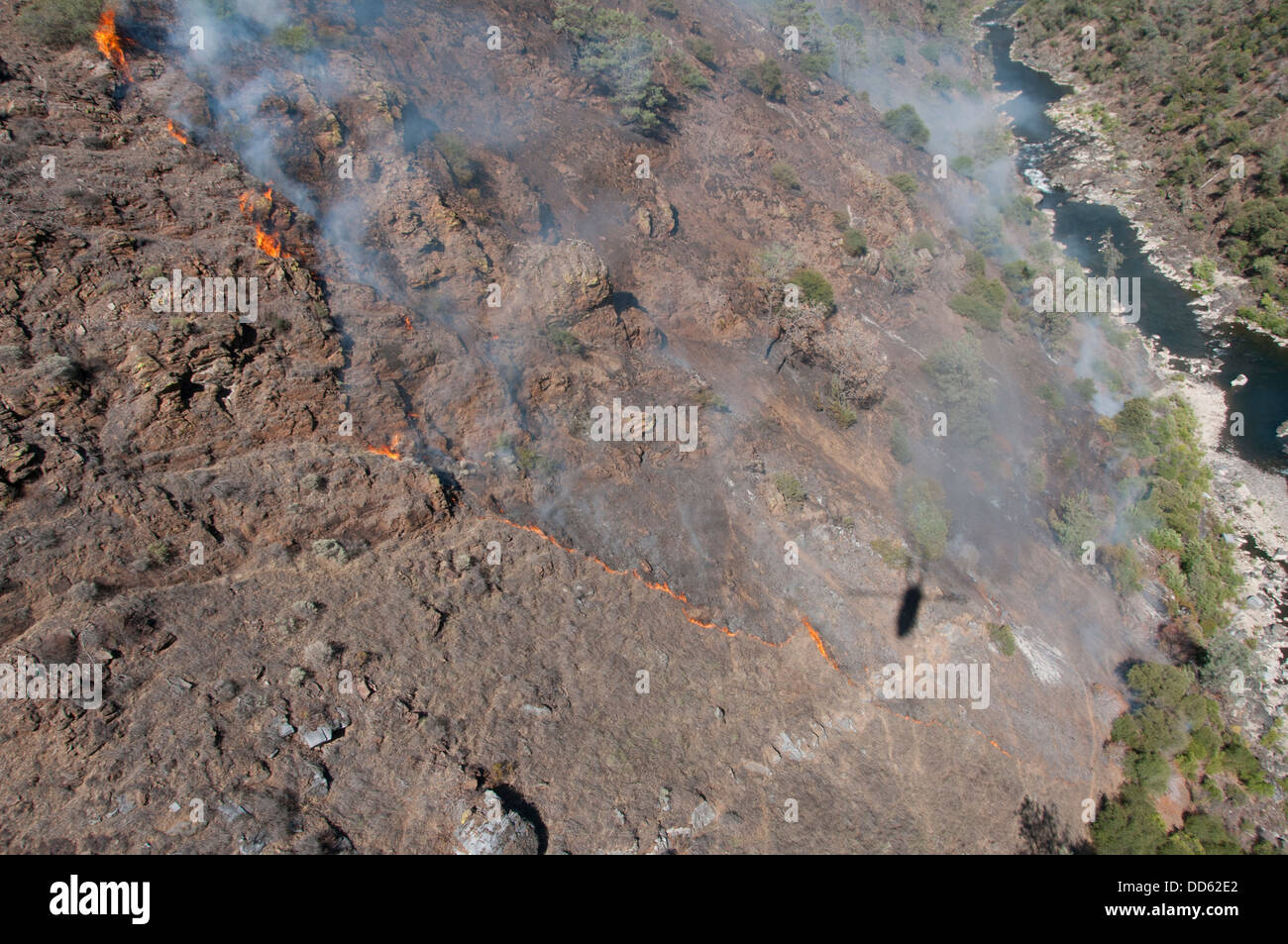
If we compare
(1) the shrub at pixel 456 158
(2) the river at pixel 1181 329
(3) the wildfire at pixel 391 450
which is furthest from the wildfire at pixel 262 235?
(2) the river at pixel 1181 329

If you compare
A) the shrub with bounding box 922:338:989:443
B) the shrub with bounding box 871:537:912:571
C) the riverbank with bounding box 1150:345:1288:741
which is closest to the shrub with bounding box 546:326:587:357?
the shrub with bounding box 871:537:912:571

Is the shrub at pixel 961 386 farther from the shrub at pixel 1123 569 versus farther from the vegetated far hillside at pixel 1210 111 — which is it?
the vegetated far hillside at pixel 1210 111

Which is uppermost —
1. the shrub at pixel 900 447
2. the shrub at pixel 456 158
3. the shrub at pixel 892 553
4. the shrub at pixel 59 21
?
the shrub at pixel 59 21

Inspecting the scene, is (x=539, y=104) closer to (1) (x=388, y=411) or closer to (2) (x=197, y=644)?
(1) (x=388, y=411)

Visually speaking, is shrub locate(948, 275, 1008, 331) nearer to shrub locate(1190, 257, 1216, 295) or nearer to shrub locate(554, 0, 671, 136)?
shrub locate(1190, 257, 1216, 295)

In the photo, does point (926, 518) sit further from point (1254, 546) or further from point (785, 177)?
point (785, 177)
